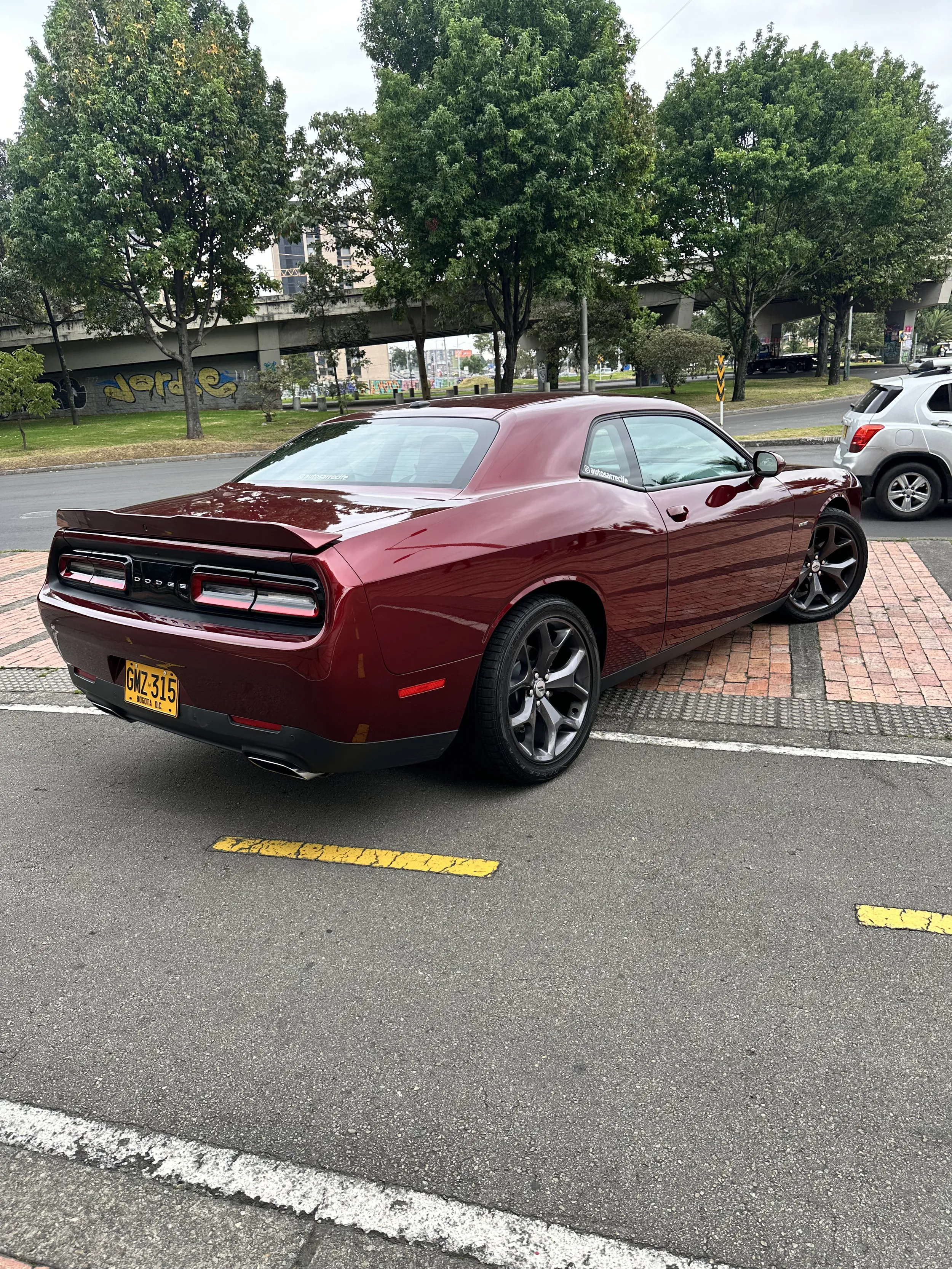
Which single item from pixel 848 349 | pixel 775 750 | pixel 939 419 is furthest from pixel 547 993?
pixel 848 349

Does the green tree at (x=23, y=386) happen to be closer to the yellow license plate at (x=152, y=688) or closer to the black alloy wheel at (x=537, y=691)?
the yellow license plate at (x=152, y=688)

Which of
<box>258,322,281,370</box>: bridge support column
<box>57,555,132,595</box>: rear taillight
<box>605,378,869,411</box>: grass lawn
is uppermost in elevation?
<box>258,322,281,370</box>: bridge support column

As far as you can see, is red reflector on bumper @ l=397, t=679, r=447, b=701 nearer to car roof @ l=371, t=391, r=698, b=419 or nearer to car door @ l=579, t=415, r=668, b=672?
car door @ l=579, t=415, r=668, b=672

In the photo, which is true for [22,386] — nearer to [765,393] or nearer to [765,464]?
[765,393]

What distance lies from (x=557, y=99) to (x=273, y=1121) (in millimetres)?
24822

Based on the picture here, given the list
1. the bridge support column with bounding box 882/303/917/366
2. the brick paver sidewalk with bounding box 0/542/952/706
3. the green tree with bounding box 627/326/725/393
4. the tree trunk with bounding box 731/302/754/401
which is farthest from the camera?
the bridge support column with bounding box 882/303/917/366

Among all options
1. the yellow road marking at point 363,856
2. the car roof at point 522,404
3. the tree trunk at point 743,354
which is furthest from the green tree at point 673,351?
the yellow road marking at point 363,856

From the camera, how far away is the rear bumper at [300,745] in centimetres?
308

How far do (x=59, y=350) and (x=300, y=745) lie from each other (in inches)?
1982

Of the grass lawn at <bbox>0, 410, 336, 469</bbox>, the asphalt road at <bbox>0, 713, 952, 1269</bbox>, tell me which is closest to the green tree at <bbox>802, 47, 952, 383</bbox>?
the grass lawn at <bbox>0, 410, 336, 469</bbox>

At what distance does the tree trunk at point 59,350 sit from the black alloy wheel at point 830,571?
144ft

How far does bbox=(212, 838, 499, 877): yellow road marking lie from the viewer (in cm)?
325

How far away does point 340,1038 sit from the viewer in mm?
2393

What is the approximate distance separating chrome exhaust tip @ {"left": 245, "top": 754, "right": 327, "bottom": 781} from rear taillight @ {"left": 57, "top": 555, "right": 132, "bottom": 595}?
2.97ft
